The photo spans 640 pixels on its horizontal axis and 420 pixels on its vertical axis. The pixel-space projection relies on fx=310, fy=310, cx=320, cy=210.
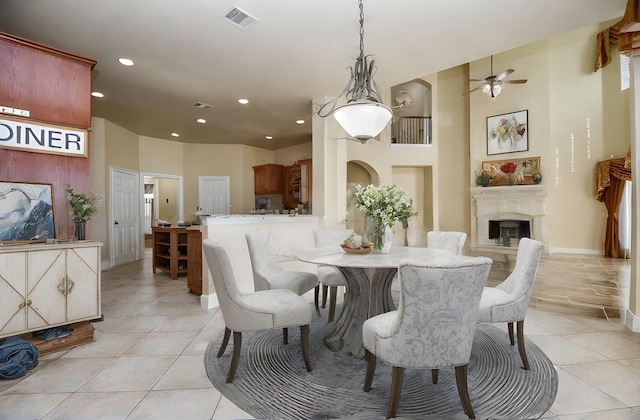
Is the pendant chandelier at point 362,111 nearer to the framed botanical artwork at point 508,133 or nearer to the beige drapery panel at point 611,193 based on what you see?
the framed botanical artwork at point 508,133

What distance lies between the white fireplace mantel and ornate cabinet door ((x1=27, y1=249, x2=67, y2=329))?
8220 mm

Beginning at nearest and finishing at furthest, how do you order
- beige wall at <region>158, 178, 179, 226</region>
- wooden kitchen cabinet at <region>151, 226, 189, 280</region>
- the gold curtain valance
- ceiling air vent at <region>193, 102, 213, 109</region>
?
ceiling air vent at <region>193, 102, 213, 109</region>, wooden kitchen cabinet at <region>151, 226, 189, 280</region>, the gold curtain valance, beige wall at <region>158, 178, 179, 226</region>

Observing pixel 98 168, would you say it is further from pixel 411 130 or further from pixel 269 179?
pixel 411 130

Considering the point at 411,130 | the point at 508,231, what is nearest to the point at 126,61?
the point at 411,130

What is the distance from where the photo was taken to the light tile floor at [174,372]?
5.70 ft

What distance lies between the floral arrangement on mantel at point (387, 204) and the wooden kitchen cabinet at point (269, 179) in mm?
5659

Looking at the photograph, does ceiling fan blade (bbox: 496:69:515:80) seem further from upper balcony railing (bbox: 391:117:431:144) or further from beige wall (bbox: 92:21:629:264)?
upper balcony railing (bbox: 391:117:431:144)

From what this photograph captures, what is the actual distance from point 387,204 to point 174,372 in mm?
1979

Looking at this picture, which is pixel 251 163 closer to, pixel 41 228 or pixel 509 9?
pixel 41 228

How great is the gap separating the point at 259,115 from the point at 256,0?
125 inches

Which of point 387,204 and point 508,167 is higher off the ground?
point 508,167

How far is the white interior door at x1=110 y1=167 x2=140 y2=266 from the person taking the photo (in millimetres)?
6160

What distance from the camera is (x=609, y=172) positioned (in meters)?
6.64

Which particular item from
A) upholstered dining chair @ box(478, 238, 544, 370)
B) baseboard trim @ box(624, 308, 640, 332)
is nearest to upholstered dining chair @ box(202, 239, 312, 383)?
upholstered dining chair @ box(478, 238, 544, 370)
